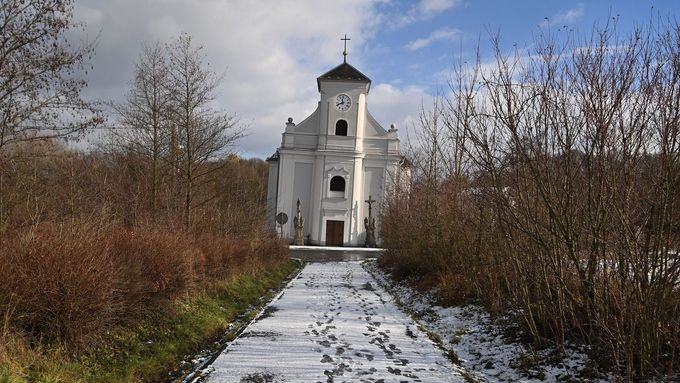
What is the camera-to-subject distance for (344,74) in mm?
42438

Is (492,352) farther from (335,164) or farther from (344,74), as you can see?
(344,74)

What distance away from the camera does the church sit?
40.4 m

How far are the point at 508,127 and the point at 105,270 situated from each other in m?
5.66

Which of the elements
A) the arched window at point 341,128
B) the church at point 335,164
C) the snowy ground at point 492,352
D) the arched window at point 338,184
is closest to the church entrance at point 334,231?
the church at point 335,164

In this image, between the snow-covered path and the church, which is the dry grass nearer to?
the snow-covered path

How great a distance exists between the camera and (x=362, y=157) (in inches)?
1634

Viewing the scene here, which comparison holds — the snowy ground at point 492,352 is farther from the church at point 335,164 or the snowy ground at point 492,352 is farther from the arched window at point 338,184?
the arched window at point 338,184

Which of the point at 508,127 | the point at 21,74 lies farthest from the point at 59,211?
the point at 508,127

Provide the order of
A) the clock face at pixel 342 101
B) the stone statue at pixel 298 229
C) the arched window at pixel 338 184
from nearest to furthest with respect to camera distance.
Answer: the stone statue at pixel 298 229, the arched window at pixel 338 184, the clock face at pixel 342 101

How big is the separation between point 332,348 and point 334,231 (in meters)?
33.1

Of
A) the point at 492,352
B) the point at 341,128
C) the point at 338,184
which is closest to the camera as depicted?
the point at 492,352

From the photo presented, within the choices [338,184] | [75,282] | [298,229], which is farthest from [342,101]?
[75,282]

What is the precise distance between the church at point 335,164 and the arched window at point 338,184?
0.04 meters

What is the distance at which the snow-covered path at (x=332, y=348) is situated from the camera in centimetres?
613
